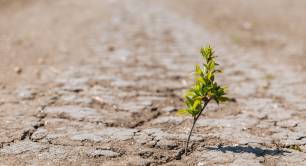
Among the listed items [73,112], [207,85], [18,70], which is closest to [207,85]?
[207,85]

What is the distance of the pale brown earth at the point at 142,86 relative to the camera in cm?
337

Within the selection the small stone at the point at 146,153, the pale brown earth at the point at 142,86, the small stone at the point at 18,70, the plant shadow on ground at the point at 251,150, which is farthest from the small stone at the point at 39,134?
the small stone at the point at 18,70

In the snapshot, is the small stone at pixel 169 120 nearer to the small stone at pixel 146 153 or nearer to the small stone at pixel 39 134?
the small stone at pixel 146 153

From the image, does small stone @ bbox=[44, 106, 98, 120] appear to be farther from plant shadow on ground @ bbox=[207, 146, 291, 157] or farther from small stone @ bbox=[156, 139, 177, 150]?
plant shadow on ground @ bbox=[207, 146, 291, 157]

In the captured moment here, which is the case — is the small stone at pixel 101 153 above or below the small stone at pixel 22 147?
below

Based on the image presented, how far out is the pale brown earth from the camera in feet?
11.1

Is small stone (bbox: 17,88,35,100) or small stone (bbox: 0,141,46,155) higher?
small stone (bbox: 17,88,35,100)

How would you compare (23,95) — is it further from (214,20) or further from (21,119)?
(214,20)

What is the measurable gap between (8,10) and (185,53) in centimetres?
419

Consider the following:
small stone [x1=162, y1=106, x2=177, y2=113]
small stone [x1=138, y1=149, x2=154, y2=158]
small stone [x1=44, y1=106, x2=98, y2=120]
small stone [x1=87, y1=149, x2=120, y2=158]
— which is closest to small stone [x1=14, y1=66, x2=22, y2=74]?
small stone [x1=44, y1=106, x2=98, y2=120]

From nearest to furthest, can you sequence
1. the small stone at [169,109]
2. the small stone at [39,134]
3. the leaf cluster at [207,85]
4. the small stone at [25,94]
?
1. the leaf cluster at [207,85]
2. the small stone at [39,134]
3. the small stone at [169,109]
4. the small stone at [25,94]

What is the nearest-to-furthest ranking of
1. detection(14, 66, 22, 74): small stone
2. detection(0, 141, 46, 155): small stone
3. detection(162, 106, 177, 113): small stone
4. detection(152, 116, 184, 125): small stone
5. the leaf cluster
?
the leaf cluster
detection(0, 141, 46, 155): small stone
detection(152, 116, 184, 125): small stone
detection(162, 106, 177, 113): small stone
detection(14, 66, 22, 74): small stone

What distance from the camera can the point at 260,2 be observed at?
1033 centimetres

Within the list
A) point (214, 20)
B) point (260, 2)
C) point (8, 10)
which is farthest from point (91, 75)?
point (260, 2)
